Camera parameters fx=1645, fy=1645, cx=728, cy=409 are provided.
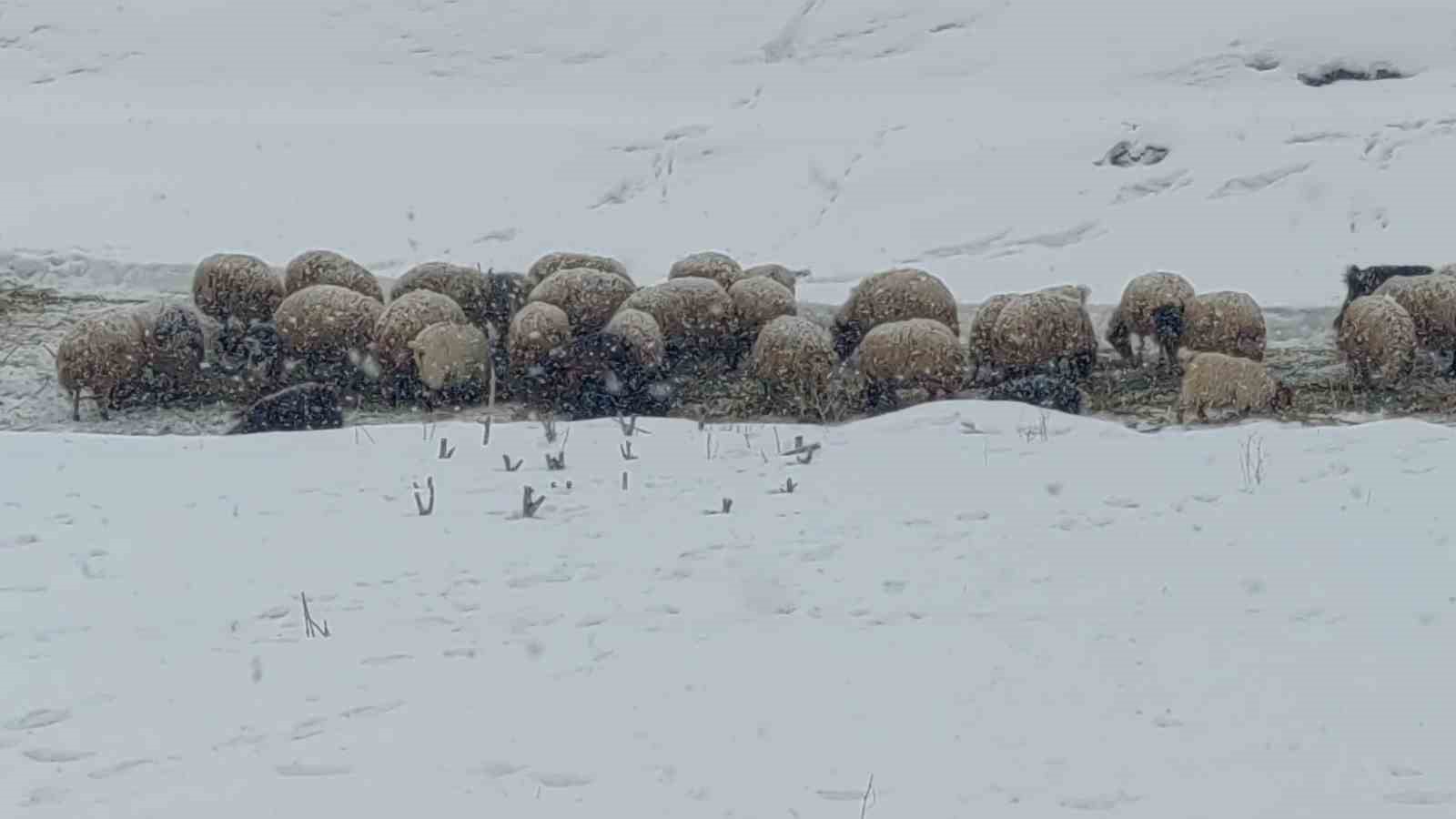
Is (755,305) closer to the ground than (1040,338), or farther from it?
farther from it

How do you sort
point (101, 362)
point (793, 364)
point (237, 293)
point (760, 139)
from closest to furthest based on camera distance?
1. point (793, 364)
2. point (101, 362)
3. point (237, 293)
4. point (760, 139)

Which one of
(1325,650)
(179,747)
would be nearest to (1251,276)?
(1325,650)

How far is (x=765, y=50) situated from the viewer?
2136 centimetres

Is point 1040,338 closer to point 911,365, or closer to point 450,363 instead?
point 911,365

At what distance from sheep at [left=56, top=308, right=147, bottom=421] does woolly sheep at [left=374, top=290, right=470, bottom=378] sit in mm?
1502

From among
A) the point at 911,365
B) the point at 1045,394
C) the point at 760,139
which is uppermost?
the point at 760,139

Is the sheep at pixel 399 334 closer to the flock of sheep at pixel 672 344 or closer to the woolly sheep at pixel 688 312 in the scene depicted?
the flock of sheep at pixel 672 344

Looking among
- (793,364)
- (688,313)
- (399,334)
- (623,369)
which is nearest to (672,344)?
(688,313)

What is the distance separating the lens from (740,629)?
591 cm

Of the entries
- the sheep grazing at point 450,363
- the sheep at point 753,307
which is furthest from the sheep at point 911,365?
the sheep grazing at point 450,363

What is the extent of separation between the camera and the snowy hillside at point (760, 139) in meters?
15.5

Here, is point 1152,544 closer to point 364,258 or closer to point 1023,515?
point 1023,515

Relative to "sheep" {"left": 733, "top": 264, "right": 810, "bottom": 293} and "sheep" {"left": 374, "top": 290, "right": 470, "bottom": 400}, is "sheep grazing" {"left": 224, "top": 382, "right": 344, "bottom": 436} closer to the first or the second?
"sheep" {"left": 374, "top": 290, "right": 470, "bottom": 400}

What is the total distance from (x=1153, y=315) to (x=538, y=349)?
160 inches
